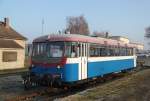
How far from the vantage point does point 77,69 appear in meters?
17.6

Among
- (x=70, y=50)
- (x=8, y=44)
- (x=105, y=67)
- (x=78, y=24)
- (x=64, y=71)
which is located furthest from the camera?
(x=78, y=24)

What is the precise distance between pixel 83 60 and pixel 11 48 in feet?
79.9

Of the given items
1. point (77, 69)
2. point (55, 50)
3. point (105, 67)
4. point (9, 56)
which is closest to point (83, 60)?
point (77, 69)

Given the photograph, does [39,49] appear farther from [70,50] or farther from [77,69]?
[77,69]

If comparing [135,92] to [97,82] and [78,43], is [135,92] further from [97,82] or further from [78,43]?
[97,82]

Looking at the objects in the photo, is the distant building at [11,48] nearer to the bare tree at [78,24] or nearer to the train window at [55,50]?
the train window at [55,50]

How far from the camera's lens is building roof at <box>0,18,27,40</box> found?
142 feet

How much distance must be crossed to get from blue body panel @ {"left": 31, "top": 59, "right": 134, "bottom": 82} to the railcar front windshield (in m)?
0.69

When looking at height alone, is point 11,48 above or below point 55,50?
above

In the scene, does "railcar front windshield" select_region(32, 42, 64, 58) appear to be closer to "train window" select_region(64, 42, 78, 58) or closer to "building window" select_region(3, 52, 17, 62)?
"train window" select_region(64, 42, 78, 58)

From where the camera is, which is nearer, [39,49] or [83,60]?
[39,49]

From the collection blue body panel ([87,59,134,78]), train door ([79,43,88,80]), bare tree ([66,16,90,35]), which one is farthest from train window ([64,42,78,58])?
bare tree ([66,16,90,35])

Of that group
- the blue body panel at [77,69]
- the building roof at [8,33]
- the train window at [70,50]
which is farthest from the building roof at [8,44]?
the train window at [70,50]

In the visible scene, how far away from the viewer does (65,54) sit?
55.3 ft
